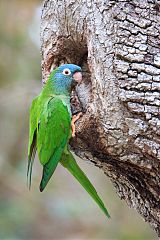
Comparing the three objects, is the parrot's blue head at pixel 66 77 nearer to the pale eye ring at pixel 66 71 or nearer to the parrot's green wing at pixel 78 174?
the pale eye ring at pixel 66 71

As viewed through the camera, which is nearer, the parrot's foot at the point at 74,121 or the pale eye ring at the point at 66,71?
the parrot's foot at the point at 74,121

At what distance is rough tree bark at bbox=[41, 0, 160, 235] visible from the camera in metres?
2.40

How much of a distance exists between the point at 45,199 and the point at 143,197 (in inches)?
140

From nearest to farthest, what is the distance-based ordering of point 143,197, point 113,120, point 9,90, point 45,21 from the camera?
1. point 113,120
2. point 143,197
3. point 45,21
4. point 9,90

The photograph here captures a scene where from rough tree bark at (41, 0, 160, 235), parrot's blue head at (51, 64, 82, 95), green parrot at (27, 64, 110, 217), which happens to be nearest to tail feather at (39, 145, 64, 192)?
green parrot at (27, 64, 110, 217)

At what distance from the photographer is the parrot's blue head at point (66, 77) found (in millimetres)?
2787

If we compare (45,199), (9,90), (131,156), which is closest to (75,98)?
(131,156)

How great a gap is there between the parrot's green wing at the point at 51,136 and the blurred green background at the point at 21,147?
7.49 feet

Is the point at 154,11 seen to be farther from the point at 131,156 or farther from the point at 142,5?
the point at 131,156

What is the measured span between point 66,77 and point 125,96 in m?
0.55

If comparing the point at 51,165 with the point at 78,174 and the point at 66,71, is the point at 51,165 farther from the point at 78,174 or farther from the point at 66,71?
the point at 66,71

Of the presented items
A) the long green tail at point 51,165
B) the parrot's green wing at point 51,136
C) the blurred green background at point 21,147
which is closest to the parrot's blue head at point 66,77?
the parrot's green wing at point 51,136

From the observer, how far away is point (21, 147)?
5504 mm

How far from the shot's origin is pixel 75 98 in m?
2.91
